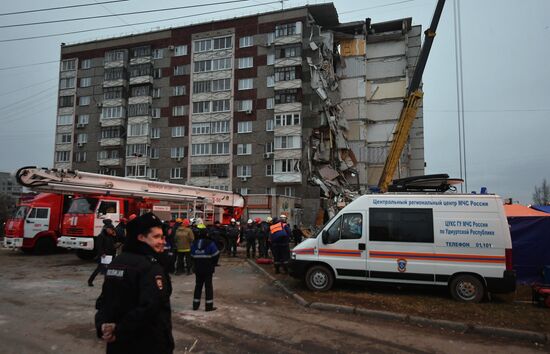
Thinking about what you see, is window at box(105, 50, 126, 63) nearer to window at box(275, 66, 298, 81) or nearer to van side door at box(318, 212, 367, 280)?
window at box(275, 66, 298, 81)

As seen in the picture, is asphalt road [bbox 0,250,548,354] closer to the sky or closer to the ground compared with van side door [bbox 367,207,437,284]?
closer to the ground

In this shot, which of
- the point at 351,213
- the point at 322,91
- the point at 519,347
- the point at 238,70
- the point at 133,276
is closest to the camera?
the point at 133,276

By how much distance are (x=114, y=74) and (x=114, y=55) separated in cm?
312

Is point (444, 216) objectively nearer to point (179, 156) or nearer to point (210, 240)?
point (210, 240)

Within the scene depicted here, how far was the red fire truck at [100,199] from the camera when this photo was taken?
48.4 feet

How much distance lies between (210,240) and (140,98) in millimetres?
51717

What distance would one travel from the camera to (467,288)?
9.50 m

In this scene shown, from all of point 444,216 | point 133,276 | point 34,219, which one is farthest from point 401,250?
point 34,219

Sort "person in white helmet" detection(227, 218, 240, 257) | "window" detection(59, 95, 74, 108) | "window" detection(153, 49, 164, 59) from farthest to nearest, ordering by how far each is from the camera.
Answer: "window" detection(59, 95, 74, 108) → "window" detection(153, 49, 164, 59) → "person in white helmet" detection(227, 218, 240, 257)

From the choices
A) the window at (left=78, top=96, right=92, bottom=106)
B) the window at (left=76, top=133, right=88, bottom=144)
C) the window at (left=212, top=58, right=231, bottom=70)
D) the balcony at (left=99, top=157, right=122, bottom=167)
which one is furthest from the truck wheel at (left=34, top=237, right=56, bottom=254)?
the window at (left=78, top=96, right=92, bottom=106)

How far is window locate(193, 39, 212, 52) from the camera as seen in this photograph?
2151 inches

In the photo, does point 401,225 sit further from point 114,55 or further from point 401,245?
point 114,55

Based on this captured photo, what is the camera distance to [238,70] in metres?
52.2

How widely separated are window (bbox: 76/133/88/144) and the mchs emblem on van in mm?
58533
